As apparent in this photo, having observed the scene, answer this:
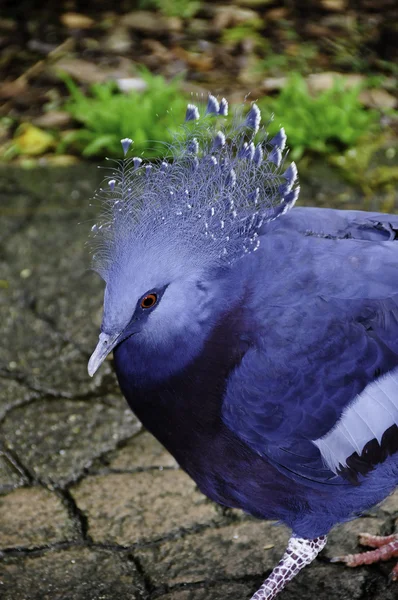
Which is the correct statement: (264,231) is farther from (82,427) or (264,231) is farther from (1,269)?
(1,269)

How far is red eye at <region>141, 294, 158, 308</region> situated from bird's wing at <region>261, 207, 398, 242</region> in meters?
0.41

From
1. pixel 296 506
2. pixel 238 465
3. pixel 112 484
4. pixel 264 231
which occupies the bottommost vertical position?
pixel 112 484

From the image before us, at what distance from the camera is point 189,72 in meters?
5.56

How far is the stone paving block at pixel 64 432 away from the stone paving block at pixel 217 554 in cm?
50

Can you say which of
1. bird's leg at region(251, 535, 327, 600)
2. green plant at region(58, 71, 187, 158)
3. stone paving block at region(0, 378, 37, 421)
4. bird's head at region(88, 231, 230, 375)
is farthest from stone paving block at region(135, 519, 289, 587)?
green plant at region(58, 71, 187, 158)

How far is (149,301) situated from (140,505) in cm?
99

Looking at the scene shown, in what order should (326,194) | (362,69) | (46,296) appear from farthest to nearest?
(362,69) → (326,194) → (46,296)

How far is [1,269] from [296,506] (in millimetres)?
2240

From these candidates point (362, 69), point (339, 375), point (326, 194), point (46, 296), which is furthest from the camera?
point (362, 69)

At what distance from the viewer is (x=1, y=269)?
169 inches

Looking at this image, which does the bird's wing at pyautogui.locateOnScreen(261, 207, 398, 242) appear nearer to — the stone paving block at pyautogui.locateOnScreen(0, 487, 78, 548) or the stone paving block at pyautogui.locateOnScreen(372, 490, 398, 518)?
the stone paving block at pyautogui.locateOnScreen(372, 490, 398, 518)

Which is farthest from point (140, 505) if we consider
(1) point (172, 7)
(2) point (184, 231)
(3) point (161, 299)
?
(1) point (172, 7)

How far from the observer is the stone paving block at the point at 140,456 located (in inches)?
129

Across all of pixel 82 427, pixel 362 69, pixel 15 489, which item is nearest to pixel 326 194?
pixel 362 69
